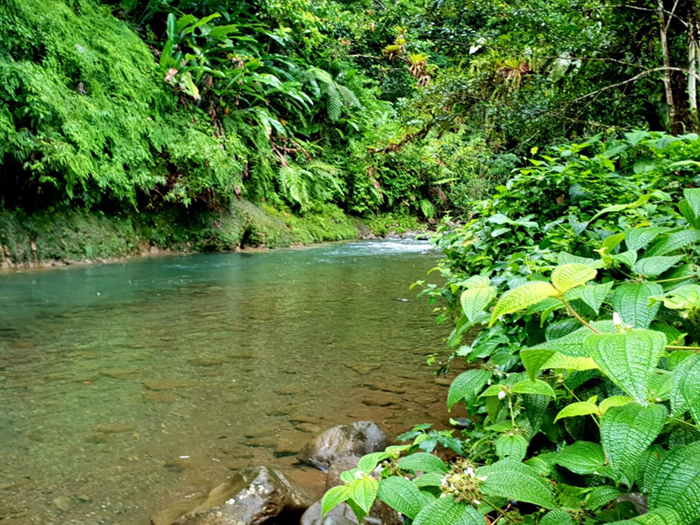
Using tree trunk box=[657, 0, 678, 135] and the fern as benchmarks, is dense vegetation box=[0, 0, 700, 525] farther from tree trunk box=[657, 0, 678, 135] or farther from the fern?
the fern

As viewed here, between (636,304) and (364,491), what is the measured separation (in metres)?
0.55

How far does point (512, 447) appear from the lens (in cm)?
100

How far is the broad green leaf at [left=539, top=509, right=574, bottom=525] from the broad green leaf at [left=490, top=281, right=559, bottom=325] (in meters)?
0.33

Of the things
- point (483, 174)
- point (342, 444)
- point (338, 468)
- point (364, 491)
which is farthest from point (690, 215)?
point (483, 174)

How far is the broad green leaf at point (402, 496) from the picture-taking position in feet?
2.87

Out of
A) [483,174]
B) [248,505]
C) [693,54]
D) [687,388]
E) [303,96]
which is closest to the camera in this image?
[687,388]

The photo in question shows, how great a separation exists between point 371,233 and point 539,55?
937cm

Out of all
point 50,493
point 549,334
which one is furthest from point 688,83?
point 50,493

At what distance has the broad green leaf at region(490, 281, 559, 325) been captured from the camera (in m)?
0.76

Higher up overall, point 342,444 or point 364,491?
point 364,491

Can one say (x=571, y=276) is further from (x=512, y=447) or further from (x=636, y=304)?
(x=512, y=447)

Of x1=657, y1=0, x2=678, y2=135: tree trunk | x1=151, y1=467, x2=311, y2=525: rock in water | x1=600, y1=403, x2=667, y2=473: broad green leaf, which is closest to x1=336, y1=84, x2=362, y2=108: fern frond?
x1=657, y1=0, x2=678, y2=135: tree trunk

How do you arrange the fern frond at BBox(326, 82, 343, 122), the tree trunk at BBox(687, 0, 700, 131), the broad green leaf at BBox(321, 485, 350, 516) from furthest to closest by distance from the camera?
the fern frond at BBox(326, 82, 343, 122) < the tree trunk at BBox(687, 0, 700, 131) < the broad green leaf at BBox(321, 485, 350, 516)

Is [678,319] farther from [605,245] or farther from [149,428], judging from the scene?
[149,428]
